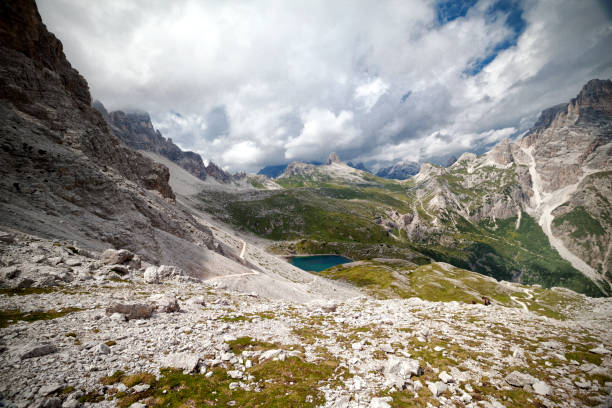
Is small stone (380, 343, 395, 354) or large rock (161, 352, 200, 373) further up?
small stone (380, 343, 395, 354)

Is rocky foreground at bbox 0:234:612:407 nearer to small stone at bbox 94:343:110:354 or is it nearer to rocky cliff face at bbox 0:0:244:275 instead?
small stone at bbox 94:343:110:354

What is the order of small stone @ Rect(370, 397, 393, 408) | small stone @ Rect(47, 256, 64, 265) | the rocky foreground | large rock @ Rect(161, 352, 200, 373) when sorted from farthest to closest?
small stone @ Rect(47, 256, 64, 265) → large rock @ Rect(161, 352, 200, 373) → small stone @ Rect(370, 397, 393, 408) → the rocky foreground

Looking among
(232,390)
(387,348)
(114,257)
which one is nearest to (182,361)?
(232,390)

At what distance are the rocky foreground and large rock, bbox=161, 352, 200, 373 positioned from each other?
5 centimetres

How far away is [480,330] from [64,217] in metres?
47.8

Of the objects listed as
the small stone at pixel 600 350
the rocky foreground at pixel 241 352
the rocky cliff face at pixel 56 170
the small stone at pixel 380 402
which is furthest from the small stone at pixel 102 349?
the small stone at pixel 600 350

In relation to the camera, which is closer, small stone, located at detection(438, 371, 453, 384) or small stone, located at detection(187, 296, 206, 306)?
small stone, located at detection(438, 371, 453, 384)

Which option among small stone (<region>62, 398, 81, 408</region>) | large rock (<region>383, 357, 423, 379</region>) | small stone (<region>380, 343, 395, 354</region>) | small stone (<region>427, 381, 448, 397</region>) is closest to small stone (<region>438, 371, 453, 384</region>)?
small stone (<region>427, 381, 448, 397</region>)

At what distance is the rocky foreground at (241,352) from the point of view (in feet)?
28.6

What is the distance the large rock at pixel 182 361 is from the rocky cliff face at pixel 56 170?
23777 millimetres

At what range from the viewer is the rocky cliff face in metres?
28.0

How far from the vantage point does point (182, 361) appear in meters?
10.5

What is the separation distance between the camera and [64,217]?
28.9 metres

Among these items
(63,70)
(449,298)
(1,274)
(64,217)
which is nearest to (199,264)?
(64,217)
